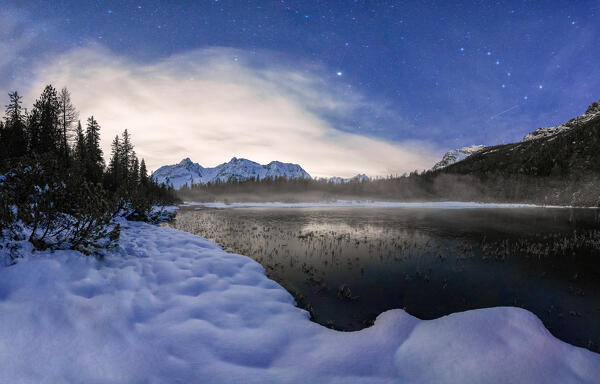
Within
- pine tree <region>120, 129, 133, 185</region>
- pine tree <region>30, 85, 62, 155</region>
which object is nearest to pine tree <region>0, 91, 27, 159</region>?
pine tree <region>30, 85, 62, 155</region>

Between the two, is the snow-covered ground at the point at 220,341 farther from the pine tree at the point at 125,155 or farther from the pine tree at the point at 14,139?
the pine tree at the point at 125,155

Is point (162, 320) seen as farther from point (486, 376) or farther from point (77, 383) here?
point (486, 376)

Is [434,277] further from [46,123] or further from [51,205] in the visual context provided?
[46,123]

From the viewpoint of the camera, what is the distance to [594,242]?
52.5ft

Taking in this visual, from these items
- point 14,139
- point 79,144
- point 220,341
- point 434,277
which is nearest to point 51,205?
point 220,341

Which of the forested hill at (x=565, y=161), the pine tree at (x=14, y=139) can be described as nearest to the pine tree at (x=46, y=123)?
the pine tree at (x=14, y=139)

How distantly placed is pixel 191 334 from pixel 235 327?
79 cm

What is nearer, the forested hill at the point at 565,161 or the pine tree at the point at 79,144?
the pine tree at the point at 79,144

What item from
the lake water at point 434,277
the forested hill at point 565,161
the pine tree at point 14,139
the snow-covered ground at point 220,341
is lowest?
the lake water at point 434,277

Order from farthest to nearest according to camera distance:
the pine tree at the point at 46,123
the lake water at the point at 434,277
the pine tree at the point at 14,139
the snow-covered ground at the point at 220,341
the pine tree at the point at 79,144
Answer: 1. the pine tree at the point at 79,144
2. the pine tree at the point at 46,123
3. the pine tree at the point at 14,139
4. the lake water at the point at 434,277
5. the snow-covered ground at the point at 220,341

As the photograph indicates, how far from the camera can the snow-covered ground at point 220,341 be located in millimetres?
3098

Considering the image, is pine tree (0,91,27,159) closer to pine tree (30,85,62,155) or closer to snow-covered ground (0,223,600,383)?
pine tree (30,85,62,155)

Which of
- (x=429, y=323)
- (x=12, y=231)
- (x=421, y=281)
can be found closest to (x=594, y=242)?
(x=421, y=281)

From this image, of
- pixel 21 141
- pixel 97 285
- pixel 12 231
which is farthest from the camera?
pixel 21 141
